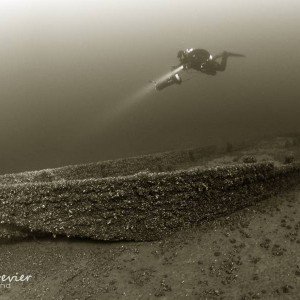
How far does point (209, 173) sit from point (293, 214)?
8.31 feet

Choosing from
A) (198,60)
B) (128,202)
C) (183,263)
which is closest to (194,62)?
(198,60)

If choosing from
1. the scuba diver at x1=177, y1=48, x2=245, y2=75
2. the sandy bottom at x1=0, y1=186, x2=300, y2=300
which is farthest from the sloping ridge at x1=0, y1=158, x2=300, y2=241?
the scuba diver at x1=177, y1=48, x2=245, y2=75

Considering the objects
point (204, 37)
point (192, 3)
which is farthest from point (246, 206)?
point (192, 3)

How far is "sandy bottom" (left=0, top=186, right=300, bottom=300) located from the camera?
6.86 m

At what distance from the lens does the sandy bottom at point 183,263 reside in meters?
6.86

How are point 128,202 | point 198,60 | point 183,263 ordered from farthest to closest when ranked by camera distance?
point 198,60 < point 128,202 < point 183,263

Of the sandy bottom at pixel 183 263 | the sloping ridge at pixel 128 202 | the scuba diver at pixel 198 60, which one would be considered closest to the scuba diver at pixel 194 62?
the scuba diver at pixel 198 60

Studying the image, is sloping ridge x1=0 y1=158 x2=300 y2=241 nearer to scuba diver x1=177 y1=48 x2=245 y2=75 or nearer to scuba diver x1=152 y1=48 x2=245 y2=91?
scuba diver x1=152 y1=48 x2=245 y2=91

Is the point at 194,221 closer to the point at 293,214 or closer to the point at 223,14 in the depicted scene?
the point at 293,214

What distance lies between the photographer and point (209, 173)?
7.88 metres

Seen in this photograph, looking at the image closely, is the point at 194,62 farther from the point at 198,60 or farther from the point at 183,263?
the point at 183,263

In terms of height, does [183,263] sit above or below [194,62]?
below

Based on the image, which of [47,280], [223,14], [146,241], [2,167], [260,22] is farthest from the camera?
[223,14]

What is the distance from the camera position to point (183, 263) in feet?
24.6
